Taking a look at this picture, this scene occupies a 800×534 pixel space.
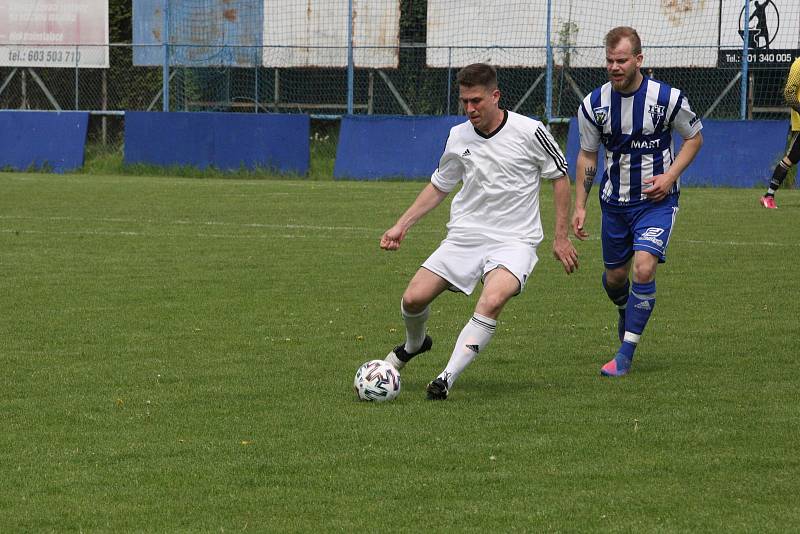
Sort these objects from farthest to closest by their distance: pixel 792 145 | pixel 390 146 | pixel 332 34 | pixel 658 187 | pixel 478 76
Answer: pixel 332 34
pixel 390 146
pixel 792 145
pixel 658 187
pixel 478 76

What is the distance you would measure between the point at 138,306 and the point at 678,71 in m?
18.6

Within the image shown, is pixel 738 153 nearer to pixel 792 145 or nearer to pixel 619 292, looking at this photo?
pixel 792 145

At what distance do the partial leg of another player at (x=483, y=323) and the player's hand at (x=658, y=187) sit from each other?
118 cm

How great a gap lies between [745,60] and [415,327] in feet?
60.9

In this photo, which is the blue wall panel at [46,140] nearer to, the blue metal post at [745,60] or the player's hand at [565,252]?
the blue metal post at [745,60]

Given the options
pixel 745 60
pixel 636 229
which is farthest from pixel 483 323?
pixel 745 60

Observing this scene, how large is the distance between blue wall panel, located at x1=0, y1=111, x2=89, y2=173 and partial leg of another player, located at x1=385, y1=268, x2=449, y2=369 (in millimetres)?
21279

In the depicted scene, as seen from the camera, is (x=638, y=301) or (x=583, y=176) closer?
(x=638, y=301)

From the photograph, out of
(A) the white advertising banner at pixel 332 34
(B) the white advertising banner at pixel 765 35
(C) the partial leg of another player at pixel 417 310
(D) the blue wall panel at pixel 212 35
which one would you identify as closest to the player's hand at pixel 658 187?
(C) the partial leg of another player at pixel 417 310

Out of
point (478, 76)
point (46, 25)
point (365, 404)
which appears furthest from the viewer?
point (46, 25)

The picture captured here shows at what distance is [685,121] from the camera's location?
793 cm

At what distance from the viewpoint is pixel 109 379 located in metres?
7.46

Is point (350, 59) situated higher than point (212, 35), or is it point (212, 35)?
point (212, 35)

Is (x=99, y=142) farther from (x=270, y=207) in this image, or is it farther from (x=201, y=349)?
(x=201, y=349)
